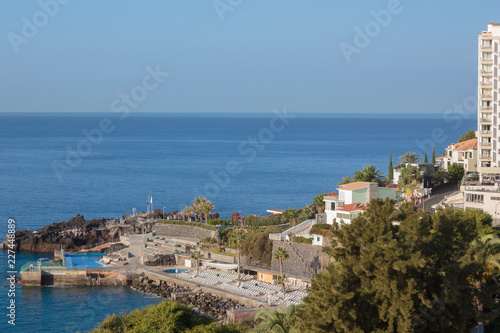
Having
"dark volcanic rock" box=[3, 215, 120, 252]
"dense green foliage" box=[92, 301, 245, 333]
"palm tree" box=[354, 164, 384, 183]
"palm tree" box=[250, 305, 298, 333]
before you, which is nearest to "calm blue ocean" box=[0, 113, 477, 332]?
"dark volcanic rock" box=[3, 215, 120, 252]

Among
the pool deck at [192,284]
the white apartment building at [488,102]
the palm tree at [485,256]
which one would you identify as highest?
the white apartment building at [488,102]

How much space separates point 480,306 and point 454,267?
4652mm

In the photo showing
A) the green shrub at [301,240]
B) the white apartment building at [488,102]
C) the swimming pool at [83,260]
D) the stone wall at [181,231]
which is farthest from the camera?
the stone wall at [181,231]

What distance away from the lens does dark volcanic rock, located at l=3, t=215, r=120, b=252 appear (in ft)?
225

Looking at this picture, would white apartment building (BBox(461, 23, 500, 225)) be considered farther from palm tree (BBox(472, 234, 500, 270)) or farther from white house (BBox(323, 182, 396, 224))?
palm tree (BBox(472, 234, 500, 270))

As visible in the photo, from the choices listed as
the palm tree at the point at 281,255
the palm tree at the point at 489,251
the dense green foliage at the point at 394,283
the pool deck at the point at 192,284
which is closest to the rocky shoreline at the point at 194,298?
the pool deck at the point at 192,284

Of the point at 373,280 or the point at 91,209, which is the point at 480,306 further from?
the point at 91,209

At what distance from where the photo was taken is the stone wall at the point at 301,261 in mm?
48056

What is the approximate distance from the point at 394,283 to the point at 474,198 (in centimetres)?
2616

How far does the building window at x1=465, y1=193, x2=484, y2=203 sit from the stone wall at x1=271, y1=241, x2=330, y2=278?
34.4 feet

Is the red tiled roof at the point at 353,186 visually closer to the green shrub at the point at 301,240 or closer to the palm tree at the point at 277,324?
the green shrub at the point at 301,240

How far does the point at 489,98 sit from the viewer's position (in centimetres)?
5953

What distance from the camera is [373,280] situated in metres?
25.4

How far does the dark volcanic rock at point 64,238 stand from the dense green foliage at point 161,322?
42.6m
